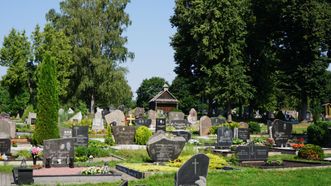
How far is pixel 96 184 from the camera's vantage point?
48.5 feet

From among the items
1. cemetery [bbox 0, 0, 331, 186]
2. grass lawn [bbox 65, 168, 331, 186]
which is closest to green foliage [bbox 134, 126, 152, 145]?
cemetery [bbox 0, 0, 331, 186]

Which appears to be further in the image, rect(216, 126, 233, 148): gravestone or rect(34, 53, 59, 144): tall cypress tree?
rect(216, 126, 233, 148): gravestone

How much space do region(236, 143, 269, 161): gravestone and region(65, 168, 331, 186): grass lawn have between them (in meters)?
2.95

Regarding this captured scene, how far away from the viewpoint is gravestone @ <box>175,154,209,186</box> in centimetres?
1141

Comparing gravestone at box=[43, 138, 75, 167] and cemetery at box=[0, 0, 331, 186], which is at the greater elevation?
cemetery at box=[0, 0, 331, 186]

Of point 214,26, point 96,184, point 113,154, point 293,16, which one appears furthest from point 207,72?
point 96,184

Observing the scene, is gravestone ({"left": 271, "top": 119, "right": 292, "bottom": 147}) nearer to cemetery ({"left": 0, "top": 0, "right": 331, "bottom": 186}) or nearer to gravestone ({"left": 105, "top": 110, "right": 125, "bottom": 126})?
cemetery ({"left": 0, "top": 0, "right": 331, "bottom": 186})

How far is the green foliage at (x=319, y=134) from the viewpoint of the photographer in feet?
96.4

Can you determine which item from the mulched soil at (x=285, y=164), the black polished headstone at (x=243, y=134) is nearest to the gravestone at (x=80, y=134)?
the mulched soil at (x=285, y=164)

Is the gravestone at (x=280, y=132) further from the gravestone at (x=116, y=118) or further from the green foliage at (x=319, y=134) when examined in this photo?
the gravestone at (x=116, y=118)

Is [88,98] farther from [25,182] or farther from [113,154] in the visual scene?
[25,182]

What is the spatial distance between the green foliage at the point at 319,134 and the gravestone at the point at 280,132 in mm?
2453

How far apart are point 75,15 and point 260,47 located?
19.3 metres

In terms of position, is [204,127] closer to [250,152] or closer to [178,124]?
[178,124]
